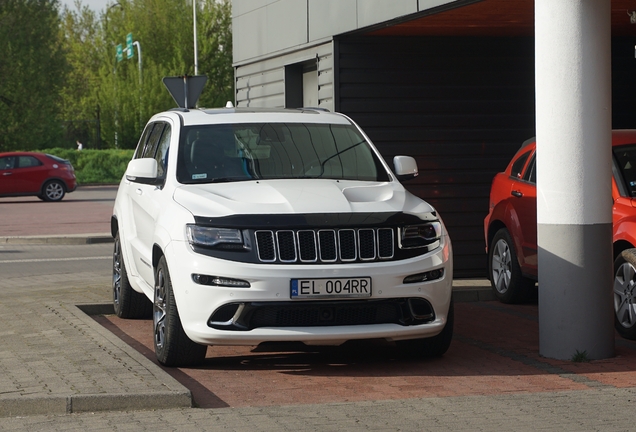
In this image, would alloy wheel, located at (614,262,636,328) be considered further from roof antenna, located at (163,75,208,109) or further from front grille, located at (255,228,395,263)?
roof antenna, located at (163,75,208,109)

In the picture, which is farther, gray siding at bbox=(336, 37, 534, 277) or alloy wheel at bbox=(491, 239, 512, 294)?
gray siding at bbox=(336, 37, 534, 277)

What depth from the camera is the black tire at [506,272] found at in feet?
36.2

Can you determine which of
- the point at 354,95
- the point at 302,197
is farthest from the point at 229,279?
the point at 354,95

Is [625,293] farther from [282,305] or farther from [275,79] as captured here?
[275,79]

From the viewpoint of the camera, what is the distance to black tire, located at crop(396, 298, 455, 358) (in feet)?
25.9

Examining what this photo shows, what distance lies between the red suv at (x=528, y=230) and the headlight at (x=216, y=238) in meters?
3.26

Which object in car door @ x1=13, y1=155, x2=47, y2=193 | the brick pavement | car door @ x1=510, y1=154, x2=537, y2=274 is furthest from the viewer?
Answer: car door @ x1=13, y1=155, x2=47, y2=193

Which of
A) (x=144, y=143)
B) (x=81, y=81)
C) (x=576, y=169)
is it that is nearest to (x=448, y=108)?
(x=144, y=143)

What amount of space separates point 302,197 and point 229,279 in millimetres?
804

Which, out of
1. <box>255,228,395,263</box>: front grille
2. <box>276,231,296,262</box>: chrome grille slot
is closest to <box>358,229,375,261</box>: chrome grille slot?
<box>255,228,395,263</box>: front grille

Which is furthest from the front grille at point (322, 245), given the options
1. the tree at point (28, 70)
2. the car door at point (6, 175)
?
the tree at point (28, 70)

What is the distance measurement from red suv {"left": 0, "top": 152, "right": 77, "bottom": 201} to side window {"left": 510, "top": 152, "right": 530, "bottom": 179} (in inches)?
997

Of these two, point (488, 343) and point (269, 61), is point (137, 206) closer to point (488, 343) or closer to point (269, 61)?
point (488, 343)

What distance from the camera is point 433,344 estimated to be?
799cm
